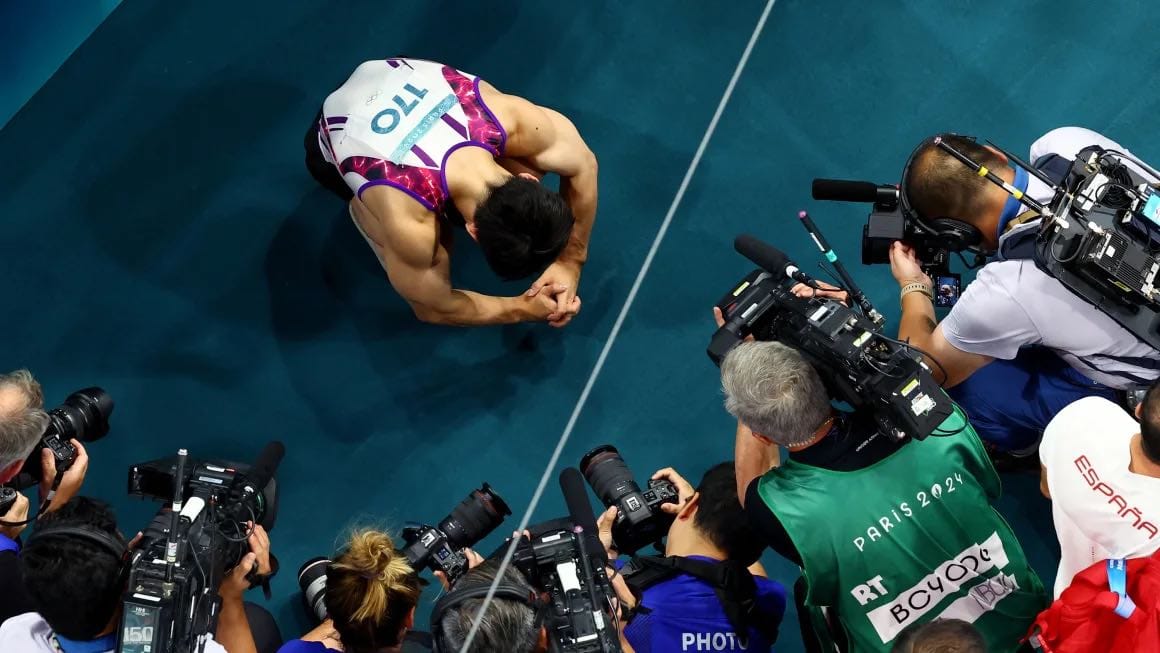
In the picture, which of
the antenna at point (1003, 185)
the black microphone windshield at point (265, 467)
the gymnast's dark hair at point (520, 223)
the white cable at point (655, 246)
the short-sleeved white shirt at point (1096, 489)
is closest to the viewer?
the short-sleeved white shirt at point (1096, 489)

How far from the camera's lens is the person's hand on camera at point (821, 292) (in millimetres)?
2738

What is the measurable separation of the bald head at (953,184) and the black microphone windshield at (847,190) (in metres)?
0.15

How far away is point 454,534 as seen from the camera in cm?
296

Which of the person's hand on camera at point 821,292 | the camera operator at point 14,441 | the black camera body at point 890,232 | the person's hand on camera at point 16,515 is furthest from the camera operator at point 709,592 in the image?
the person's hand on camera at point 16,515

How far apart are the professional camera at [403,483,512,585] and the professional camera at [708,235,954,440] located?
779 mm

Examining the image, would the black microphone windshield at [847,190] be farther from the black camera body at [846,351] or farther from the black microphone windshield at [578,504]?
the black microphone windshield at [578,504]

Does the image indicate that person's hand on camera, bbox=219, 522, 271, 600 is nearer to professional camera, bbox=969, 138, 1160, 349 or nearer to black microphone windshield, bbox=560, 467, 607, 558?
black microphone windshield, bbox=560, 467, 607, 558

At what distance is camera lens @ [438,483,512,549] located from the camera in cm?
297

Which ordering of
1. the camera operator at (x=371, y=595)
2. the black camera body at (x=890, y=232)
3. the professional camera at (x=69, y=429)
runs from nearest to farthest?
the camera operator at (x=371, y=595), the professional camera at (x=69, y=429), the black camera body at (x=890, y=232)

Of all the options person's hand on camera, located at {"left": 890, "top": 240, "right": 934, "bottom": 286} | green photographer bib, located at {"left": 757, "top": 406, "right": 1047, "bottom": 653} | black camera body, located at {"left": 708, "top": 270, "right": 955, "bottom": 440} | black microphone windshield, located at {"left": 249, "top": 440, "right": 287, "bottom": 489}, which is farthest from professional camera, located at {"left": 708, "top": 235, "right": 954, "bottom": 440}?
black microphone windshield, located at {"left": 249, "top": 440, "right": 287, "bottom": 489}

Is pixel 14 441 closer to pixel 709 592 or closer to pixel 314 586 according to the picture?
pixel 314 586

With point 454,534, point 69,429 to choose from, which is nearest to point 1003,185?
point 454,534

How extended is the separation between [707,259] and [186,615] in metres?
1.94

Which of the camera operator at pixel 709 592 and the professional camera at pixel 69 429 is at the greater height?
the camera operator at pixel 709 592
